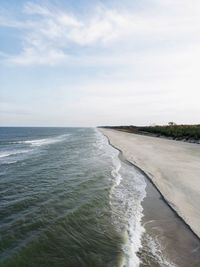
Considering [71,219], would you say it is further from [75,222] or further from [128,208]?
[128,208]

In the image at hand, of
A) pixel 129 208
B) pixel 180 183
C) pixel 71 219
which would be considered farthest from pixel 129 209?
pixel 180 183

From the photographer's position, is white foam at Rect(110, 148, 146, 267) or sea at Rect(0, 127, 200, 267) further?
white foam at Rect(110, 148, 146, 267)

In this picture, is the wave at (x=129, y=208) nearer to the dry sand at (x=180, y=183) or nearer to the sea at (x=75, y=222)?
the sea at (x=75, y=222)

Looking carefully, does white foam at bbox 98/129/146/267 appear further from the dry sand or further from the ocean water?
the dry sand

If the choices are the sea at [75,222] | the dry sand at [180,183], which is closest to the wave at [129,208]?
the sea at [75,222]

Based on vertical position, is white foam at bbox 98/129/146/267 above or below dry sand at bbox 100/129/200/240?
below

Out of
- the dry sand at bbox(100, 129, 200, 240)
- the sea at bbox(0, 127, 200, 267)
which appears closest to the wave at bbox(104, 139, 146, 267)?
the sea at bbox(0, 127, 200, 267)

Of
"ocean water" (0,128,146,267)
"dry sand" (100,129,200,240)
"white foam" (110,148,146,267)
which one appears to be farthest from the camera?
"dry sand" (100,129,200,240)

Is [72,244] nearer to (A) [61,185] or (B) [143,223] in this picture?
(B) [143,223]

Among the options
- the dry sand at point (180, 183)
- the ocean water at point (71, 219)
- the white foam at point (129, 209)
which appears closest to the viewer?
the ocean water at point (71, 219)

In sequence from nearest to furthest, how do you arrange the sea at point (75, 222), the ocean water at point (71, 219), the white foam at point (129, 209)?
the sea at point (75, 222)
the ocean water at point (71, 219)
the white foam at point (129, 209)

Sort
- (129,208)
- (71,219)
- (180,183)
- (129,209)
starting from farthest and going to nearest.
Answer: (180,183) → (129,208) → (129,209) → (71,219)

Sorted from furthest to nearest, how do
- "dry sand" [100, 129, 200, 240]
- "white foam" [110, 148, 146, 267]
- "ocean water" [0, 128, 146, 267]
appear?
"dry sand" [100, 129, 200, 240] < "white foam" [110, 148, 146, 267] < "ocean water" [0, 128, 146, 267]
